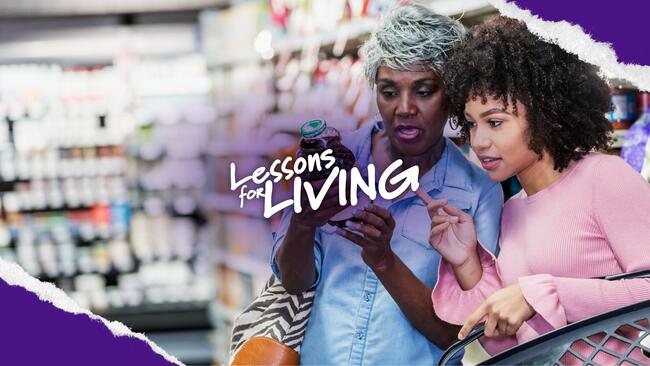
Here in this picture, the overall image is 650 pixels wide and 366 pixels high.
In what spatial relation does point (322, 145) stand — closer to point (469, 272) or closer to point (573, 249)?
point (469, 272)

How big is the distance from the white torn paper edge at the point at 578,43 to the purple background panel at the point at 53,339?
103 centimetres

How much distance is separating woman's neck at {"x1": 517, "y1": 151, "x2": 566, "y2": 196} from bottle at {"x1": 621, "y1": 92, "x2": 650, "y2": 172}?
10.8 inches

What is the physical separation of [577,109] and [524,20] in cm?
19

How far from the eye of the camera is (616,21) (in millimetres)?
1473

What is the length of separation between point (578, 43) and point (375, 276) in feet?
1.91

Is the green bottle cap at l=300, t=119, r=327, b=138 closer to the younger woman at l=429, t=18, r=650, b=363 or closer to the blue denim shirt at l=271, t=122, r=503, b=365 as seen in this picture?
the blue denim shirt at l=271, t=122, r=503, b=365

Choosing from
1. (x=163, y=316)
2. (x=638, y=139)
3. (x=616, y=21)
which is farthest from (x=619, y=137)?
(x=163, y=316)

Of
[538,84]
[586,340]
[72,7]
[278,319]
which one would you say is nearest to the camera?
[586,340]

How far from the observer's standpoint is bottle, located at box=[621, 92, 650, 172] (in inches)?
63.7

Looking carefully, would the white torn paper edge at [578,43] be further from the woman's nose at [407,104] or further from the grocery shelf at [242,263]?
the grocery shelf at [242,263]

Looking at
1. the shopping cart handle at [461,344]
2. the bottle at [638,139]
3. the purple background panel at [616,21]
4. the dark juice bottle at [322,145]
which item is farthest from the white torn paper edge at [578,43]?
the shopping cart handle at [461,344]

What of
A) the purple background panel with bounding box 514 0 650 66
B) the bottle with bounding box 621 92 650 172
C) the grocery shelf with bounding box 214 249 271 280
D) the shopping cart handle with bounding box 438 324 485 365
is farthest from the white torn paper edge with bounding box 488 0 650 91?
the grocery shelf with bounding box 214 249 271 280

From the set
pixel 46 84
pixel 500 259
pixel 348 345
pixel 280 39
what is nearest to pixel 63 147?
pixel 46 84

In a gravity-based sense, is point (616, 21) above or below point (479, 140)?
above
